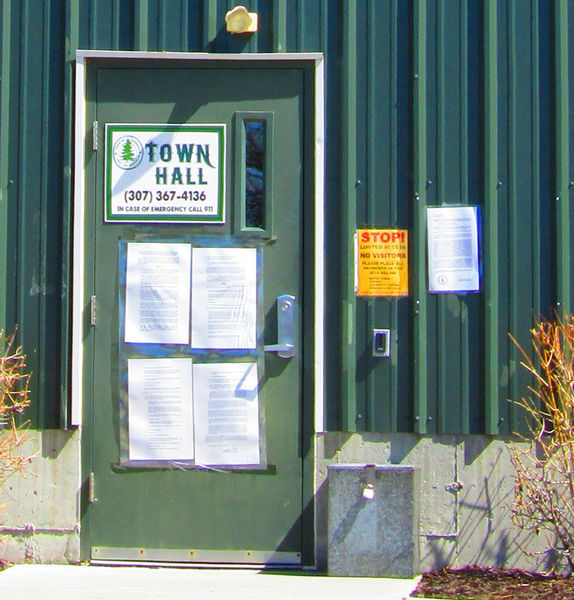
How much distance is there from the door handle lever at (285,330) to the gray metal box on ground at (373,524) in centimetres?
82

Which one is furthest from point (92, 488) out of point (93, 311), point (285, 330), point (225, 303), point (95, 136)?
point (95, 136)

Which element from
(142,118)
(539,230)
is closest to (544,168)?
(539,230)

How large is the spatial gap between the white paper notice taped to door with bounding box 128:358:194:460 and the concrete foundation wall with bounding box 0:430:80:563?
0.37 metres

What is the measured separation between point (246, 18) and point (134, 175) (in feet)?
3.69

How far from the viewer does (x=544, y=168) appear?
6.95 meters

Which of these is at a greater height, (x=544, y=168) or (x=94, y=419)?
(x=544, y=168)

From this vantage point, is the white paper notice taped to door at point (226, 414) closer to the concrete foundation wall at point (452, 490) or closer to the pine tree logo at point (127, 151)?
the concrete foundation wall at point (452, 490)

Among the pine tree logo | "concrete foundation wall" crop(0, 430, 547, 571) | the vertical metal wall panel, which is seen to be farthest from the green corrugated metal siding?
the pine tree logo

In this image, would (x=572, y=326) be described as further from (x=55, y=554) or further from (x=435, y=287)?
(x=55, y=554)

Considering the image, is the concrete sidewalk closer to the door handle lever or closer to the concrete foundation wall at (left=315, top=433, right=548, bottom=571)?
the concrete foundation wall at (left=315, top=433, right=548, bottom=571)

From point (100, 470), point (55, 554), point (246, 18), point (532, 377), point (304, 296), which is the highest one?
point (246, 18)

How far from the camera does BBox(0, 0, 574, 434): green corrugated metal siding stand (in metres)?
6.88

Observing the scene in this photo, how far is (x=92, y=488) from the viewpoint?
6.88 metres

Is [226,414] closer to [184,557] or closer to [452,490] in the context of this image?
[184,557]
